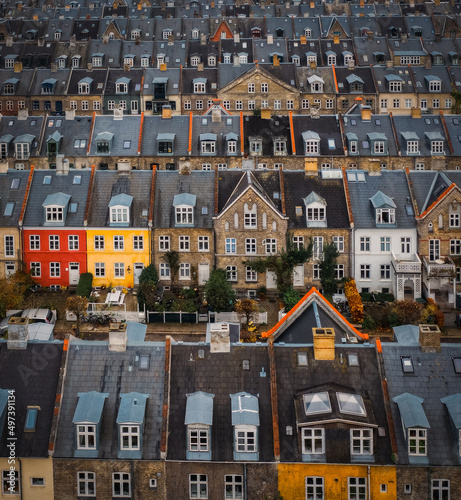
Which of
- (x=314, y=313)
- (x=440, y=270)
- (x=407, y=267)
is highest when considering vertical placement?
(x=407, y=267)

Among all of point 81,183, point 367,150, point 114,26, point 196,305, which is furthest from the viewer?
point 114,26

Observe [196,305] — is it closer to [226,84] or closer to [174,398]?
[174,398]

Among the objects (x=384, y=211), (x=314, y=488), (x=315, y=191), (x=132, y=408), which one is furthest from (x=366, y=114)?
(x=132, y=408)

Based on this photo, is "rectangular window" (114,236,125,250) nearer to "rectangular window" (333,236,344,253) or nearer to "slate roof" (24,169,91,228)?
"slate roof" (24,169,91,228)

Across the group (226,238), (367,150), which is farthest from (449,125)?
(226,238)

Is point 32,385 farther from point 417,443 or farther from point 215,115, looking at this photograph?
point 215,115
